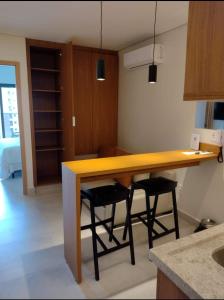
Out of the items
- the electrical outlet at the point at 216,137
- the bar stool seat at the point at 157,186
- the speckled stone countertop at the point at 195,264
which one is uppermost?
the electrical outlet at the point at 216,137

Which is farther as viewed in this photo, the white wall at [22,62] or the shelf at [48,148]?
the shelf at [48,148]

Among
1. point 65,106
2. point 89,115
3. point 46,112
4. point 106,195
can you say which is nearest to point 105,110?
point 89,115

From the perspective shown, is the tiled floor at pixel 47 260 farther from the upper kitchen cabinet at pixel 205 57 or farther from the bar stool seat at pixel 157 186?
the upper kitchen cabinet at pixel 205 57

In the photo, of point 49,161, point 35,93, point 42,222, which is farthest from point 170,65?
point 49,161

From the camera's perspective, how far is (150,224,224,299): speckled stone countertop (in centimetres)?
71

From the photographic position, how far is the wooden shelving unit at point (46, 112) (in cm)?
356

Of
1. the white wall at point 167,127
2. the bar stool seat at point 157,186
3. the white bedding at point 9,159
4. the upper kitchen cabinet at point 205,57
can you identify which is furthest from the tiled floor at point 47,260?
the upper kitchen cabinet at point 205,57

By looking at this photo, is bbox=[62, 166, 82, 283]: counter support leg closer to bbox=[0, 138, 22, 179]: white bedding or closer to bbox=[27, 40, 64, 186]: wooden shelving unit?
bbox=[27, 40, 64, 186]: wooden shelving unit

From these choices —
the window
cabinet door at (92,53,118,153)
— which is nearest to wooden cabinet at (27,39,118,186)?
cabinet door at (92,53,118,153)

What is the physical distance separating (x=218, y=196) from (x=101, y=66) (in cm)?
190

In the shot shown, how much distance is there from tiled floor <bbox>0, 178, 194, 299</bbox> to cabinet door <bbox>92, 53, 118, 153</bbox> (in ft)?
3.32

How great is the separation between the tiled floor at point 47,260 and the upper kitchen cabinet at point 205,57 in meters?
0.76

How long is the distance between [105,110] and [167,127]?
812mm

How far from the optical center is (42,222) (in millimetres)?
2516
